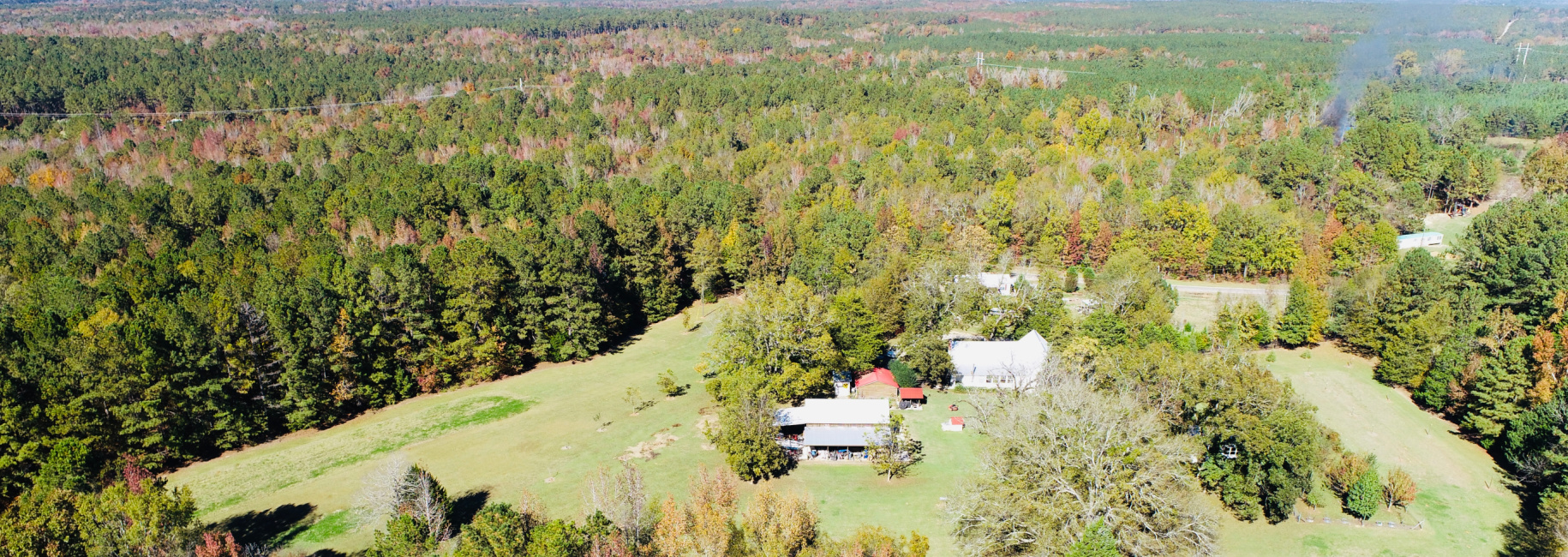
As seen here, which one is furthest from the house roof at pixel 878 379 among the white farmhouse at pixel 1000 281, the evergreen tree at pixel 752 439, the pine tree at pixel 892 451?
the white farmhouse at pixel 1000 281

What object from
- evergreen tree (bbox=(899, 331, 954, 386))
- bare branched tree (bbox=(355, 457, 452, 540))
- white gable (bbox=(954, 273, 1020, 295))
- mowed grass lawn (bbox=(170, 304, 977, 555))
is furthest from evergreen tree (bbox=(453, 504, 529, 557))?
white gable (bbox=(954, 273, 1020, 295))

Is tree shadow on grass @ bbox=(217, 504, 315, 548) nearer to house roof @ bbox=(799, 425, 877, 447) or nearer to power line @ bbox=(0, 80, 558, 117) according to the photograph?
house roof @ bbox=(799, 425, 877, 447)

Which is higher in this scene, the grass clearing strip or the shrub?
the shrub

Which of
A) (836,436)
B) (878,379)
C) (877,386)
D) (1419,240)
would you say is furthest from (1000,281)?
(1419,240)

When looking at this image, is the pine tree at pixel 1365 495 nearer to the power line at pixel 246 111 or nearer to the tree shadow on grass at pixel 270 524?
the tree shadow on grass at pixel 270 524

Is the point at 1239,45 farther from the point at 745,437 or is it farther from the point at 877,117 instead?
the point at 745,437

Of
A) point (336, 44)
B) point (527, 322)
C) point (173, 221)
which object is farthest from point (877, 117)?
point (336, 44)

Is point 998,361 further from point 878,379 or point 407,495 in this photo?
point 407,495
